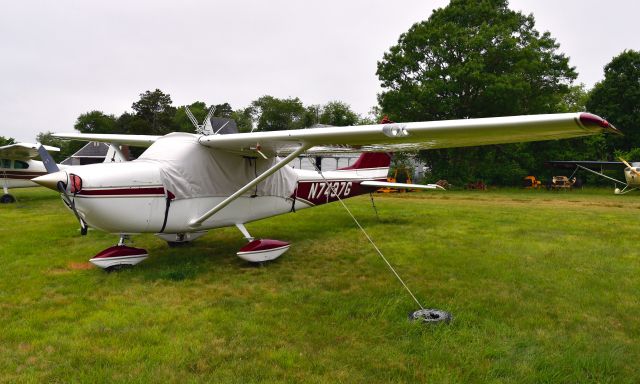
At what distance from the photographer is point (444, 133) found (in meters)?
4.08

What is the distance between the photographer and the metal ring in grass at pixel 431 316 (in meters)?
3.70

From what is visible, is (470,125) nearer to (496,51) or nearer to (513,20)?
(496,51)

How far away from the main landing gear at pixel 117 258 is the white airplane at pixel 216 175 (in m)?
0.01

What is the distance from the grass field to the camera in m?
2.96

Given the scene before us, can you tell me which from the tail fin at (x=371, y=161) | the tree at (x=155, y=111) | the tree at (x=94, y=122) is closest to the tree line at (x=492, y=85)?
the tail fin at (x=371, y=161)

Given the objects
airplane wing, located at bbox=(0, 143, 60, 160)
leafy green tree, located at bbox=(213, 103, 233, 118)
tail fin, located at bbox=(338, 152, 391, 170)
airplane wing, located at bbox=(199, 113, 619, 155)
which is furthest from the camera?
leafy green tree, located at bbox=(213, 103, 233, 118)

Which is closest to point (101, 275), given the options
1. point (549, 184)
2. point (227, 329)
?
point (227, 329)

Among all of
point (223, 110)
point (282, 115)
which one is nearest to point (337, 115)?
point (282, 115)

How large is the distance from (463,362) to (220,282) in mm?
3183

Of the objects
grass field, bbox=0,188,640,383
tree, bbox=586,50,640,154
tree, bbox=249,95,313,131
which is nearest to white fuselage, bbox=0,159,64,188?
grass field, bbox=0,188,640,383

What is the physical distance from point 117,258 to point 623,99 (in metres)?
34.2

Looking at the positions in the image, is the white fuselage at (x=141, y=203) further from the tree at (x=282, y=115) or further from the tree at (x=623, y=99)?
the tree at (x=282, y=115)

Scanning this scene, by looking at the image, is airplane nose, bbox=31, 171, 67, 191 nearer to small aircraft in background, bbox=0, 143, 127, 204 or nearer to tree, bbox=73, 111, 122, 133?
small aircraft in background, bbox=0, 143, 127, 204

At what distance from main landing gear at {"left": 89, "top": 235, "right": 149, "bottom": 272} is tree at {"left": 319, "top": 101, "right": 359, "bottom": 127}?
45405 millimetres
